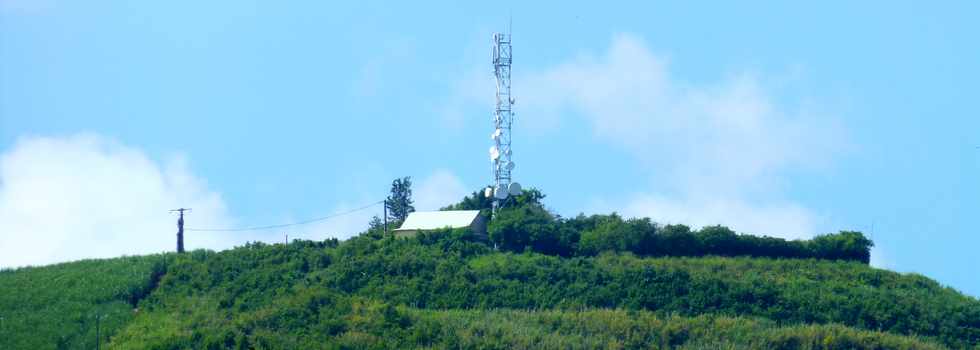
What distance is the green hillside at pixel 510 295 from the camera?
1705 inches

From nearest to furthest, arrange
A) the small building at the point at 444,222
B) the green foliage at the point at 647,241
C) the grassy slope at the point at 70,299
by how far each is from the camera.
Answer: the grassy slope at the point at 70,299
the green foliage at the point at 647,241
the small building at the point at 444,222

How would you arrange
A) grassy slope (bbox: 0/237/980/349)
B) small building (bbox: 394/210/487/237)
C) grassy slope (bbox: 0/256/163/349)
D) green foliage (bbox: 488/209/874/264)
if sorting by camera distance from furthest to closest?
small building (bbox: 394/210/487/237) < green foliage (bbox: 488/209/874/264) < grassy slope (bbox: 0/256/163/349) < grassy slope (bbox: 0/237/980/349)

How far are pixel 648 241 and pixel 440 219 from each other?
949 cm

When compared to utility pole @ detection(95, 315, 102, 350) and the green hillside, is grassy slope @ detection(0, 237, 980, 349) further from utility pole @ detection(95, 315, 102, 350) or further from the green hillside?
utility pole @ detection(95, 315, 102, 350)

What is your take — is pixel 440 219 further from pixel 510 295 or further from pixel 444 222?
pixel 510 295

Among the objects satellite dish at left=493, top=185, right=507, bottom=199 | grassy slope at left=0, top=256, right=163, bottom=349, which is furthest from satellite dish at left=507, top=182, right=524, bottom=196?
grassy slope at left=0, top=256, right=163, bottom=349

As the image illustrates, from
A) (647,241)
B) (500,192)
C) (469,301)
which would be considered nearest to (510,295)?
(469,301)

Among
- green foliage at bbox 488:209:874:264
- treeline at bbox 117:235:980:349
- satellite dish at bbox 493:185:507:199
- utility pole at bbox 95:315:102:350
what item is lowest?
utility pole at bbox 95:315:102:350

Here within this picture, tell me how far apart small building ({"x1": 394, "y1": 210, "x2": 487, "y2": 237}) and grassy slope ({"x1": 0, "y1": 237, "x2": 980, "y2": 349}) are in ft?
7.72

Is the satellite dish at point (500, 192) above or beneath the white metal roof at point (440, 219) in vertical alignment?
above

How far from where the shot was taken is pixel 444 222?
192 ft

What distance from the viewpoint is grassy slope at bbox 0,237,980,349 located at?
43.2 metres

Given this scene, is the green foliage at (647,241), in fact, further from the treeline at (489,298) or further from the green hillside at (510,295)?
the treeline at (489,298)

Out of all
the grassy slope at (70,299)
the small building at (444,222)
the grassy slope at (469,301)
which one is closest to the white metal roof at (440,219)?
the small building at (444,222)
